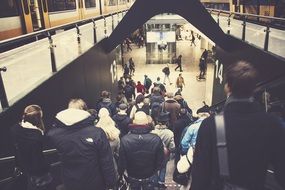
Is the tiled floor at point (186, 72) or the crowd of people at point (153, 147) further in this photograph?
the tiled floor at point (186, 72)

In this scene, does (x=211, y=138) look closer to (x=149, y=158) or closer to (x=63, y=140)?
(x=63, y=140)

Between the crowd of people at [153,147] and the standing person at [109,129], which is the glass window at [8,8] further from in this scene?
the standing person at [109,129]

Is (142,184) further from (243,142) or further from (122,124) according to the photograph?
(243,142)

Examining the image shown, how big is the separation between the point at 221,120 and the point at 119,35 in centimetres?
814

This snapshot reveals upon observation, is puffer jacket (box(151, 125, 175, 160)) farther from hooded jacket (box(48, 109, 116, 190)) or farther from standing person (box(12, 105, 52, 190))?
standing person (box(12, 105, 52, 190))

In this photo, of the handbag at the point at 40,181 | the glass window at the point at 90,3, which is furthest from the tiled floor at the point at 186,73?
the glass window at the point at 90,3

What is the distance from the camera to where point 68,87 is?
5.87m

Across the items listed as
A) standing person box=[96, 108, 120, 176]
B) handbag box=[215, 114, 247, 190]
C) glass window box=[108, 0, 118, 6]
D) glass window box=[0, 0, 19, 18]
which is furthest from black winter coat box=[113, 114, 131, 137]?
glass window box=[108, 0, 118, 6]

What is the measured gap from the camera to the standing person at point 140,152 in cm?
347

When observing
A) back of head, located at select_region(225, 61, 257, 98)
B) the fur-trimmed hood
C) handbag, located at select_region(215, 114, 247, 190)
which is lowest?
the fur-trimmed hood

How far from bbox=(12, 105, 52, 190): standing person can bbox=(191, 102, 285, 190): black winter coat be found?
1802mm

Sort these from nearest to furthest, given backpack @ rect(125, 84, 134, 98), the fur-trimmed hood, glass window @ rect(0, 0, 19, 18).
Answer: the fur-trimmed hood → glass window @ rect(0, 0, 19, 18) → backpack @ rect(125, 84, 134, 98)

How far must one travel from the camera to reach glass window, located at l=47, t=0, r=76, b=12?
945 cm

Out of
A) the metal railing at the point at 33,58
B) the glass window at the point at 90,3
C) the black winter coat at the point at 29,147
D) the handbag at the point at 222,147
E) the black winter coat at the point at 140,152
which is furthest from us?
the glass window at the point at 90,3
